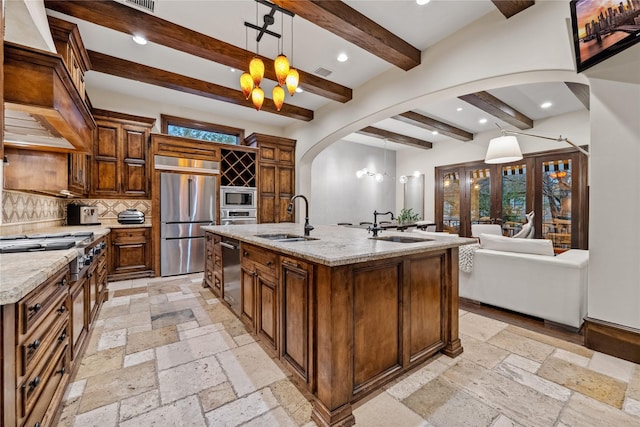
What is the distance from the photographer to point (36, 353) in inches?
45.8

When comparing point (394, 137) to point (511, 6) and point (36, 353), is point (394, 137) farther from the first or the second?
point (36, 353)

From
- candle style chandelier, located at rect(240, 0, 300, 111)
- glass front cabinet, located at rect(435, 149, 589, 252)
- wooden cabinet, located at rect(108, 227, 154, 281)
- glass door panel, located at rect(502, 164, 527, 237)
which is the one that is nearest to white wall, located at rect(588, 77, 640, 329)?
candle style chandelier, located at rect(240, 0, 300, 111)

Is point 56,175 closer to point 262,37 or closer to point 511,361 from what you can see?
point 262,37

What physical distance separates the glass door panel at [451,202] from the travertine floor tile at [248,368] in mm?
6763

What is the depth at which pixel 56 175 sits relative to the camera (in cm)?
266

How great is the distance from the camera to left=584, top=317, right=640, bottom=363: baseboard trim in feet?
6.64

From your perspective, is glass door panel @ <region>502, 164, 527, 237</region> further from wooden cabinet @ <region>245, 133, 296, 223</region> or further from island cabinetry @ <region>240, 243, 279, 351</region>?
island cabinetry @ <region>240, 243, 279, 351</region>

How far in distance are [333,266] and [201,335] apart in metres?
1.82

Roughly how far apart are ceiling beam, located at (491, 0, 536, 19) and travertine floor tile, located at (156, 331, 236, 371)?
378cm

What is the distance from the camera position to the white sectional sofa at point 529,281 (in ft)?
8.08

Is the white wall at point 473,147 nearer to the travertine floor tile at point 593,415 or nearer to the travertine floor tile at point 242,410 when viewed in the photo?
the travertine floor tile at point 593,415

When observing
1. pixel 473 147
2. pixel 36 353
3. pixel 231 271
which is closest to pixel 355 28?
pixel 231 271

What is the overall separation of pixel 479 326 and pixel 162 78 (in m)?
4.94

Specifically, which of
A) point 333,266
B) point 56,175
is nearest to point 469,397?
point 333,266
